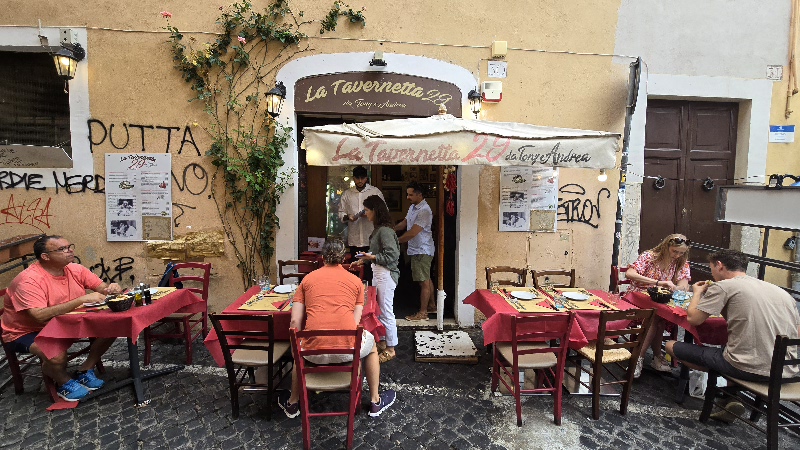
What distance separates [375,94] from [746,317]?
462 cm

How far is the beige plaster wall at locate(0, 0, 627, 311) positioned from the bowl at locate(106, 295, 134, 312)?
6.92ft

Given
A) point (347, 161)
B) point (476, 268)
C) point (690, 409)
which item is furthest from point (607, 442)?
point (347, 161)

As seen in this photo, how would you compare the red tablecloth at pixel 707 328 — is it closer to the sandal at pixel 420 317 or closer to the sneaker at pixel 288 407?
the sandal at pixel 420 317

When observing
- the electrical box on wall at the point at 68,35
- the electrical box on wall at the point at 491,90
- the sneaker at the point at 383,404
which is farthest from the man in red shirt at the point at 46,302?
the electrical box on wall at the point at 491,90

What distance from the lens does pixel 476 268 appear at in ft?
19.4

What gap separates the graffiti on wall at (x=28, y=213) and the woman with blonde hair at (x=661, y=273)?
7317 millimetres

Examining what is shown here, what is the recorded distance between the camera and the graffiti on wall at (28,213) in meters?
5.43

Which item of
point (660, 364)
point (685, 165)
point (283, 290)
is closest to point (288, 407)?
point (283, 290)

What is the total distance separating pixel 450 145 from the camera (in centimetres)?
405

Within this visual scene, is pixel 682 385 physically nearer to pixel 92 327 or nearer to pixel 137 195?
pixel 92 327

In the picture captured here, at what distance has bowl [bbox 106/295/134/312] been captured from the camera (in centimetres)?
349

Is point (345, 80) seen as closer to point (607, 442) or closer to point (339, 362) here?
point (339, 362)

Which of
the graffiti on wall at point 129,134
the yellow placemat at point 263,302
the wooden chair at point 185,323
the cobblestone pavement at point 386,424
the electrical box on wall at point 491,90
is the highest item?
the electrical box on wall at point 491,90

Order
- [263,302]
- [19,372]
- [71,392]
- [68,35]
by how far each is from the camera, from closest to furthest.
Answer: [71,392], [19,372], [263,302], [68,35]
